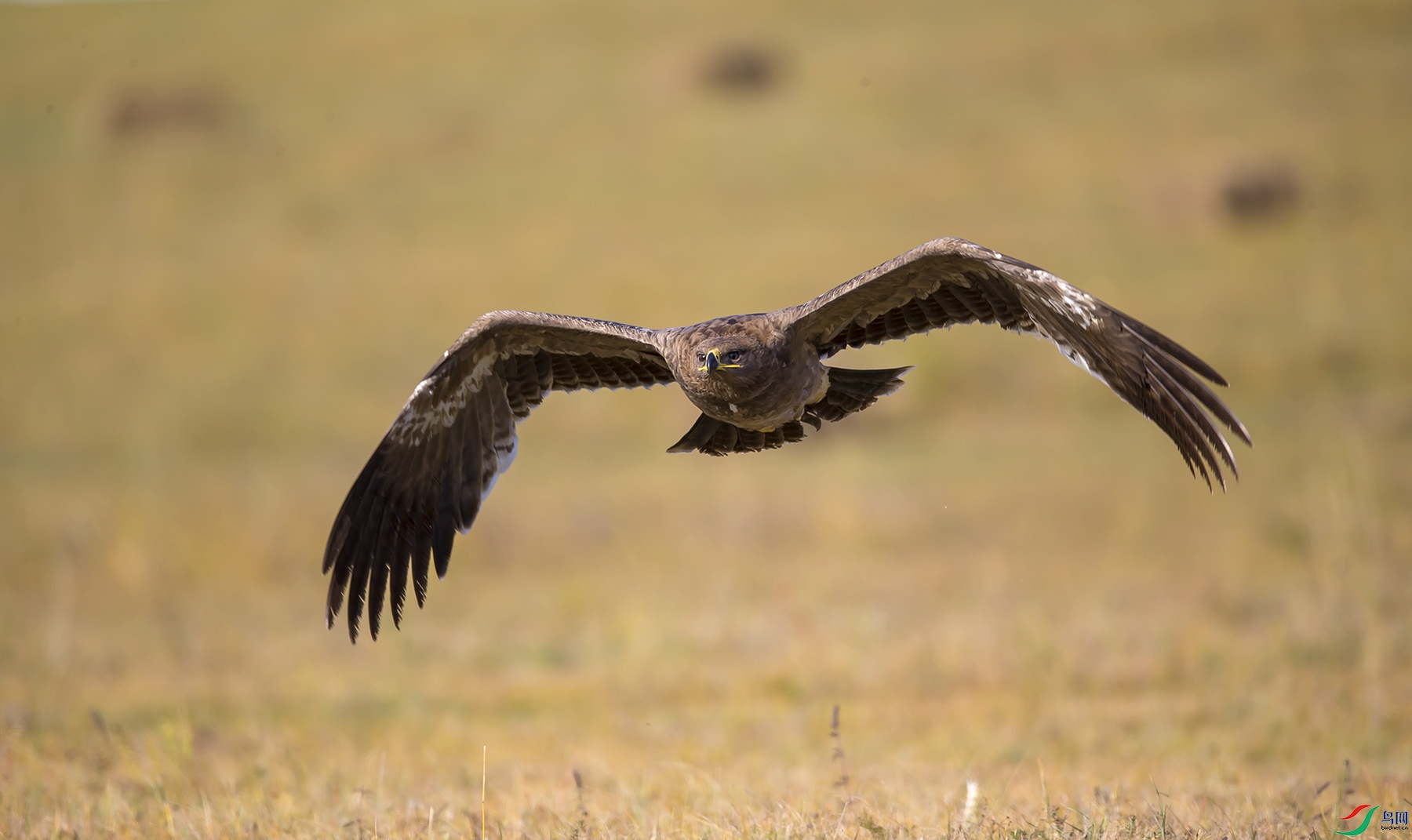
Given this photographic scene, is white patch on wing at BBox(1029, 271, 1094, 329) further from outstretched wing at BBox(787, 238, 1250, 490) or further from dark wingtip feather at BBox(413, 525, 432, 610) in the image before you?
dark wingtip feather at BBox(413, 525, 432, 610)

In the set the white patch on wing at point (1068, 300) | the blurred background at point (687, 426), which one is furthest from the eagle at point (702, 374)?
the blurred background at point (687, 426)

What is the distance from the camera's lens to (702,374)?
6.87 m

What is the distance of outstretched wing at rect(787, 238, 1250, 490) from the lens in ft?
18.6

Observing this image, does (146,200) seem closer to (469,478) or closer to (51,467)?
(51,467)

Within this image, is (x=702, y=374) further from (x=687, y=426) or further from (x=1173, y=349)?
(x=687, y=426)

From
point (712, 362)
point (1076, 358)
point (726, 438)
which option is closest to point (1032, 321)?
point (1076, 358)

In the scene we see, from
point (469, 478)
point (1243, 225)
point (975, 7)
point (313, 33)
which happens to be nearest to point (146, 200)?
point (313, 33)

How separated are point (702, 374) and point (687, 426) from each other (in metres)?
18.7

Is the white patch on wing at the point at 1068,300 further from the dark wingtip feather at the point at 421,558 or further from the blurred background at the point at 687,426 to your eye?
the dark wingtip feather at the point at 421,558

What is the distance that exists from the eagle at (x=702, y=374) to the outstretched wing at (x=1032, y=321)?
1cm

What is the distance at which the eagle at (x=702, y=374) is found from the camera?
6367mm

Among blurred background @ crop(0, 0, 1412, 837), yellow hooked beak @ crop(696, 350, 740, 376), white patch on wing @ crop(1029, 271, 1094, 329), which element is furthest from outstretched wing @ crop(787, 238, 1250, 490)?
blurred background @ crop(0, 0, 1412, 837)

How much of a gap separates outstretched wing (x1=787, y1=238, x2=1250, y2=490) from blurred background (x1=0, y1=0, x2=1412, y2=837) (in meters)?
1.83

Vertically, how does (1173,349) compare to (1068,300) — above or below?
below
